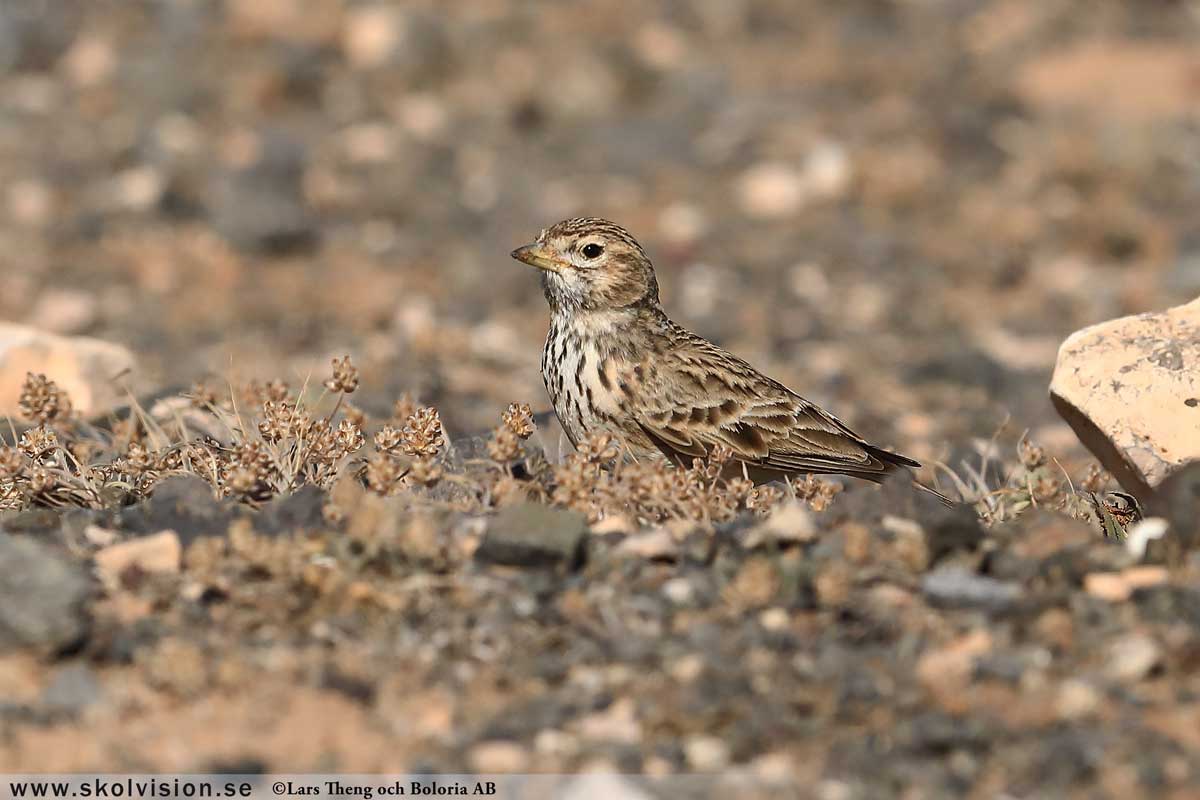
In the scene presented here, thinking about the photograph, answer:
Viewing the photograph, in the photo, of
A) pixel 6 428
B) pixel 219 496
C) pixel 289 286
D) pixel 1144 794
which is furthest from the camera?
pixel 289 286

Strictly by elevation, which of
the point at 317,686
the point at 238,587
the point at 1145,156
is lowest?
the point at 317,686

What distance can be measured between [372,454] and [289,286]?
7.73 metres

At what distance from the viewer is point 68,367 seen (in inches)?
325

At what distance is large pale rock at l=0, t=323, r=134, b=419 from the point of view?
26.8ft

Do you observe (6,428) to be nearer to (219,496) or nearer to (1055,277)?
(219,496)

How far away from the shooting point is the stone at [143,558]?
18.1 ft

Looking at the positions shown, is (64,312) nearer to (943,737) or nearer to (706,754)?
(706,754)

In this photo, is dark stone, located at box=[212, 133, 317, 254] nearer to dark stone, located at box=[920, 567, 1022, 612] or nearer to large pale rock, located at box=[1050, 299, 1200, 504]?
large pale rock, located at box=[1050, 299, 1200, 504]

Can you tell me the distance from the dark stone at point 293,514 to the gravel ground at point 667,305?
0.01 m

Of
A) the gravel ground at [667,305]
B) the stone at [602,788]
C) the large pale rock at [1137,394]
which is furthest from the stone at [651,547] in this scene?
the large pale rock at [1137,394]

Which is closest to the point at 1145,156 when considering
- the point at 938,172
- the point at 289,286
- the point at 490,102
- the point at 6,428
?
the point at 938,172

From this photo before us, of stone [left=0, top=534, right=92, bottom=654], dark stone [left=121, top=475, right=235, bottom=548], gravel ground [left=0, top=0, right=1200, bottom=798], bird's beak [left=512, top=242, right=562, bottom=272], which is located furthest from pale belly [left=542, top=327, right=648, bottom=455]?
stone [left=0, top=534, right=92, bottom=654]

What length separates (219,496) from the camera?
21.1 feet

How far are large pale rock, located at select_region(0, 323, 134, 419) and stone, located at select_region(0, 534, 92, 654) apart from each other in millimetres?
2970
